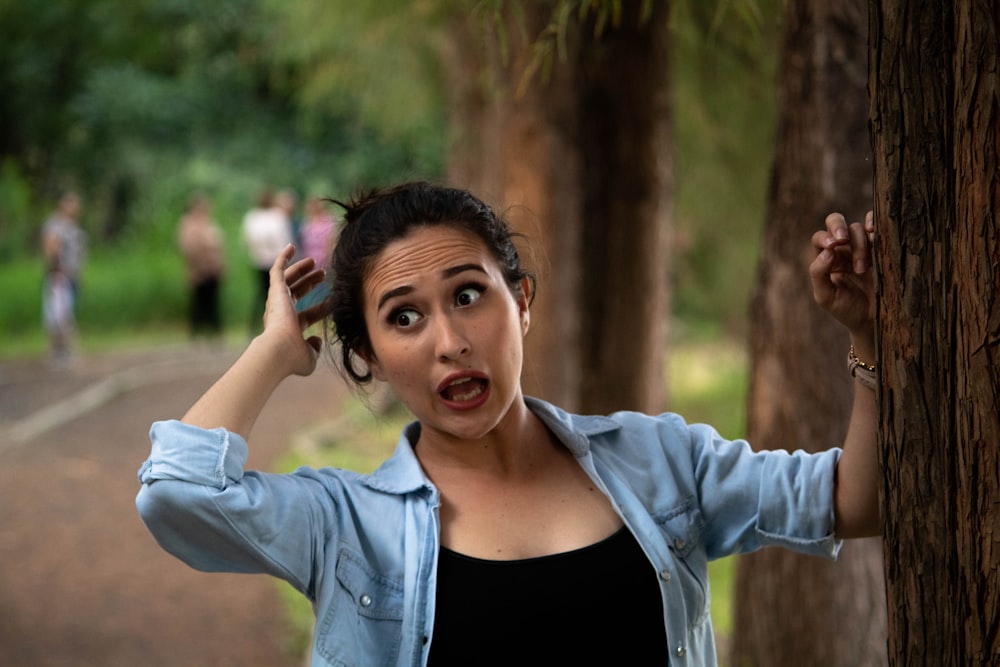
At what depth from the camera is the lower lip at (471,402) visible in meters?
2.28

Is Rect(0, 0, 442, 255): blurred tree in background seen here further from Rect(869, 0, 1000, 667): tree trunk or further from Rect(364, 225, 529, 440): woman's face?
Rect(869, 0, 1000, 667): tree trunk

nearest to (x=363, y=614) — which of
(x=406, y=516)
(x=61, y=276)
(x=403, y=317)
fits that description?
(x=406, y=516)

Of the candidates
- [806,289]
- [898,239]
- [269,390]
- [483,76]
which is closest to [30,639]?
[483,76]

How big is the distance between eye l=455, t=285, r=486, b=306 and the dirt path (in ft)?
15.6

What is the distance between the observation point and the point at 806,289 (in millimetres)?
4223

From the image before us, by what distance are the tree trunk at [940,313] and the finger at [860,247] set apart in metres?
0.19

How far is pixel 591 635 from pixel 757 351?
2453 mm

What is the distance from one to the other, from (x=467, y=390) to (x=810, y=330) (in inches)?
88.9

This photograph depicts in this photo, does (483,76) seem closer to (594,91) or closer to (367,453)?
(594,91)

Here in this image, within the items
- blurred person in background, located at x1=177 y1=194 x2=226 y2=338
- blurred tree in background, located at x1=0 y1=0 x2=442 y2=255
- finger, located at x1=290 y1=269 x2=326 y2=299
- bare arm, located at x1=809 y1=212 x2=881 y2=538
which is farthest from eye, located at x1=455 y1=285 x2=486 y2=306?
blurred tree in background, located at x1=0 y1=0 x2=442 y2=255

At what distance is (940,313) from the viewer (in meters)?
1.81

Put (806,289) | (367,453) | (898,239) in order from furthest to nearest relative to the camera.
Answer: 1. (367,453)
2. (806,289)
3. (898,239)

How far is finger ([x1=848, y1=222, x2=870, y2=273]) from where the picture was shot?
2.10 metres

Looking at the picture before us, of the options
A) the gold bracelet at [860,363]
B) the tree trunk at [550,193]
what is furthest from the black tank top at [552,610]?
the tree trunk at [550,193]
